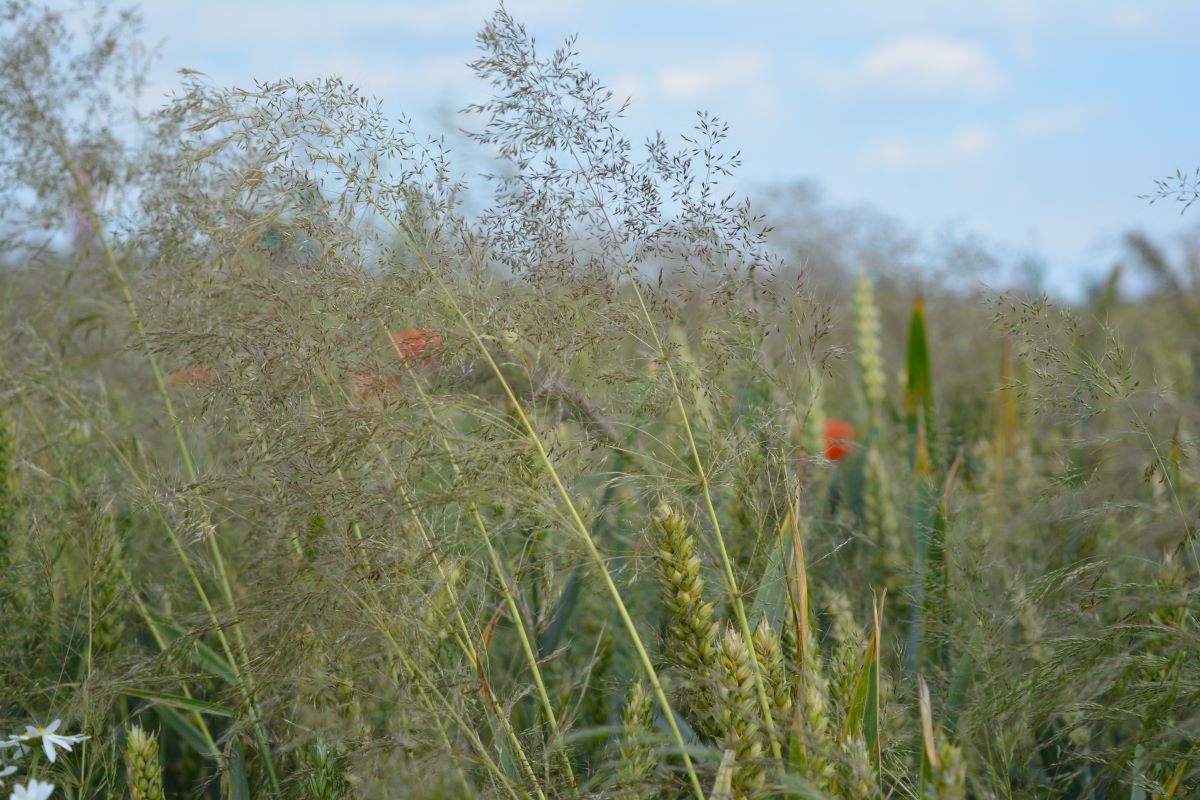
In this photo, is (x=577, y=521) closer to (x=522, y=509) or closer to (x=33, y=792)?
(x=522, y=509)

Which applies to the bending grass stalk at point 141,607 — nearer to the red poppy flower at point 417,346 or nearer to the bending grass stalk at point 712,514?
the red poppy flower at point 417,346

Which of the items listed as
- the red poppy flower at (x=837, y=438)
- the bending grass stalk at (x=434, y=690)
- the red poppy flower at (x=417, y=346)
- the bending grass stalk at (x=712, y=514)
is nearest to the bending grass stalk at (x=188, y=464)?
the bending grass stalk at (x=434, y=690)

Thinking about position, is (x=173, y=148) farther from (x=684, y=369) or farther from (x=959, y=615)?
(x=959, y=615)

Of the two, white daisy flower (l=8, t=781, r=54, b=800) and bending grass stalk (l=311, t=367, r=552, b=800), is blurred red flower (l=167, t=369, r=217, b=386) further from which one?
white daisy flower (l=8, t=781, r=54, b=800)

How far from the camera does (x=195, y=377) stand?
1793 mm

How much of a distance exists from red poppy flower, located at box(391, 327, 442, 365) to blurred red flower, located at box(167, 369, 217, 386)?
0.85 ft

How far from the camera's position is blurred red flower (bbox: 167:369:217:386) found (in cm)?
159

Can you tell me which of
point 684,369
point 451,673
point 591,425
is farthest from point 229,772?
point 684,369

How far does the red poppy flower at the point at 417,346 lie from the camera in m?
1.43

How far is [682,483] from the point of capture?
1423mm

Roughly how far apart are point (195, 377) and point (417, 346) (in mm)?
501

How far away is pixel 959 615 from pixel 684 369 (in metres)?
0.76

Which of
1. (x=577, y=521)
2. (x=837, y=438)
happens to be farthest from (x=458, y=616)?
(x=837, y=438)

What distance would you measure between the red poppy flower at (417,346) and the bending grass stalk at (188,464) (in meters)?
0.35
